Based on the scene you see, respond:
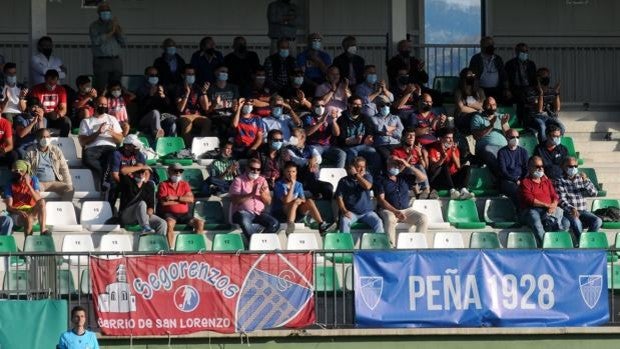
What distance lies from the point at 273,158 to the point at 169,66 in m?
3.45

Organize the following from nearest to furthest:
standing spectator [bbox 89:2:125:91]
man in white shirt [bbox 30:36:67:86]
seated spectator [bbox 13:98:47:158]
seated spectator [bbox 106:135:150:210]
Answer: seated spectator [bbox 106:135:150:210], seated spectator [bbox 13:98:47:158], man in white shirt [bbox 30:36:67:86], standing spectator [bbox 89:2:125:91]

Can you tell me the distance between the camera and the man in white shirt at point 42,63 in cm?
2738

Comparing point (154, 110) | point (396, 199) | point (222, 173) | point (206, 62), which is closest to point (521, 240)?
point (396, 199)

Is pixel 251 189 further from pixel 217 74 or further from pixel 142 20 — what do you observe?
pixel 142 20

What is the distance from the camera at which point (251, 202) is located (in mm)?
24156

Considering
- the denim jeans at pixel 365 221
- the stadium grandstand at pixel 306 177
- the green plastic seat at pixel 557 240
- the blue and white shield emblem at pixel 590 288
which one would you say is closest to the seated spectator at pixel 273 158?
the stadium grandstand at pixel 306 177

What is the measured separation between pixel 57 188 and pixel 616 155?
30.5 feet

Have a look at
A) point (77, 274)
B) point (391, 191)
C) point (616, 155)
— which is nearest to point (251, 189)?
point (391, 191)

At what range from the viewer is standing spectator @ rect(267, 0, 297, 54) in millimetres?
28609

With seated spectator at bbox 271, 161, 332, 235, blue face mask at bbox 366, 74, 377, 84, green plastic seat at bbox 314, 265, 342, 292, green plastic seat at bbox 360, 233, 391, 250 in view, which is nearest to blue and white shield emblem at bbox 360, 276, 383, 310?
green plastic seat at bbox 314, 265, 342, 292

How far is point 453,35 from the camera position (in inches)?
1250

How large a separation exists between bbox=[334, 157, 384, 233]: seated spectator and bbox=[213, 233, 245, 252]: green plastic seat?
1.67m

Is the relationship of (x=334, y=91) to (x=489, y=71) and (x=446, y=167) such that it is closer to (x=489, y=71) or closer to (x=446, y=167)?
(x=446, y=167)

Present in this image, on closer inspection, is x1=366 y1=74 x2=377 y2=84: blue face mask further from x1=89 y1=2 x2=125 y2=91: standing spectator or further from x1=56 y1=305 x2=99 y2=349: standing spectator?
x1=56 y1=305 x2=99 y2=349: standing spectator
